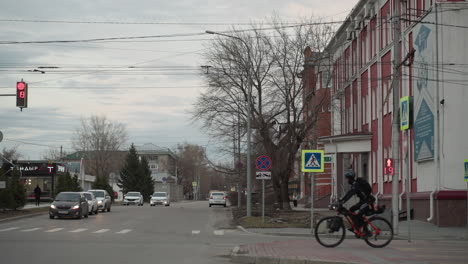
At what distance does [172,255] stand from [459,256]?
6.50 meters

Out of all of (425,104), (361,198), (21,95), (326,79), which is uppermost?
(326,79)

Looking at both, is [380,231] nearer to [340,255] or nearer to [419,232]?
[340,255]

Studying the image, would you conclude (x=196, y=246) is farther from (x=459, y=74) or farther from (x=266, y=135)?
(x=266, y=135)

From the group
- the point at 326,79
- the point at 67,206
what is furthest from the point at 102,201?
the point at 326,79

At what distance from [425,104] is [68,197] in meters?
19.1

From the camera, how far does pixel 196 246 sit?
1878 centimetres

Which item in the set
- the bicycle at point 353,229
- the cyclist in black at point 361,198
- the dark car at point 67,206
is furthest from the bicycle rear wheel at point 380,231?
the dark car at point 67,206

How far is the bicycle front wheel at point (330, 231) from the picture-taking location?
1680cm

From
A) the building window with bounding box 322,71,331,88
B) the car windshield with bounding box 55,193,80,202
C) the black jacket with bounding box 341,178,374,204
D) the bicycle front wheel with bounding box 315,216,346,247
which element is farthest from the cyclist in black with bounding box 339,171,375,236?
the building window with bounding box 322,71,331,88

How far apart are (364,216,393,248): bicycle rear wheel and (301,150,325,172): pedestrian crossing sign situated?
6936 mm

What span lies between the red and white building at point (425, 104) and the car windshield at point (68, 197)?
16797 millimetres

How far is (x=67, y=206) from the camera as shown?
3544 cm

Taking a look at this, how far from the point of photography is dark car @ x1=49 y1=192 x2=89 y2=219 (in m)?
35.3

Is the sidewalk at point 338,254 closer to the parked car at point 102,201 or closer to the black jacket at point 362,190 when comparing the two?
the black jacket at point 362,190
